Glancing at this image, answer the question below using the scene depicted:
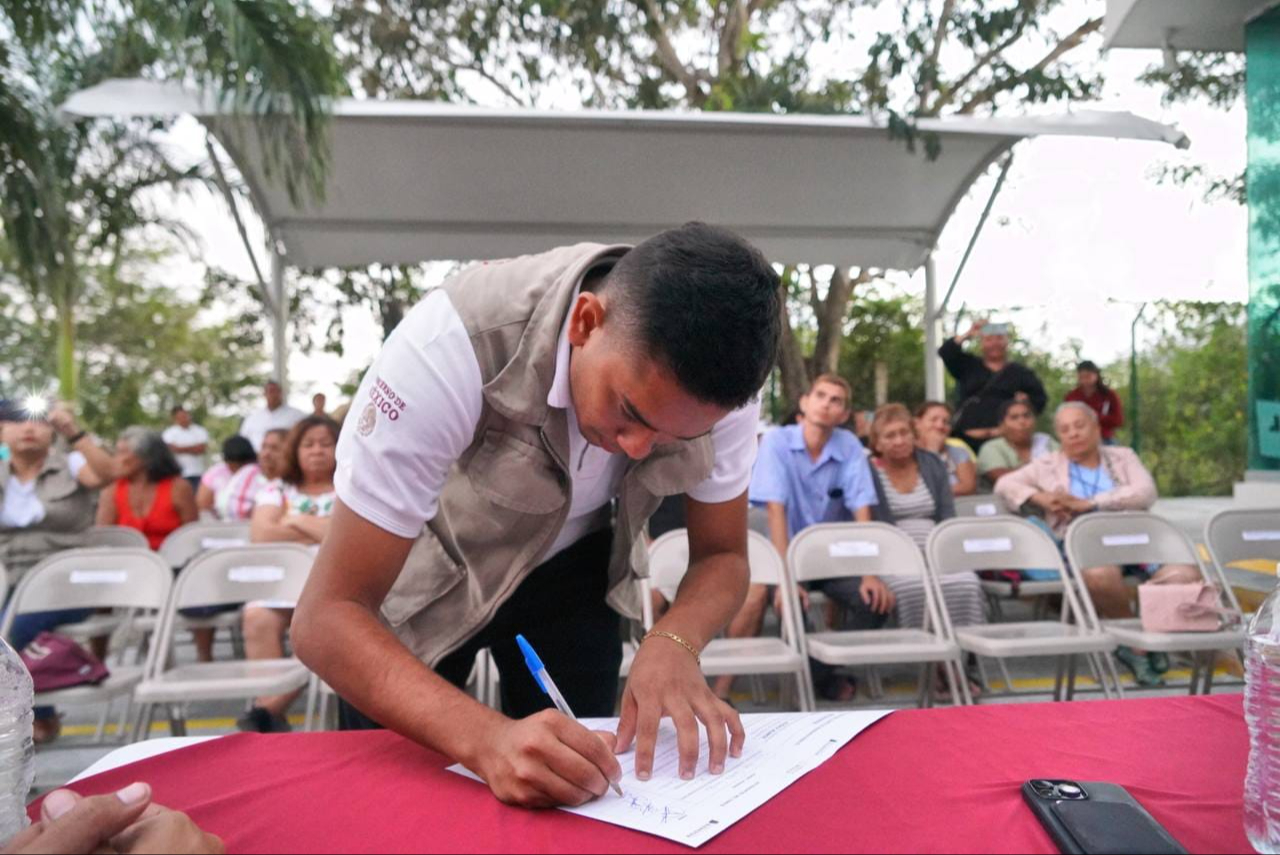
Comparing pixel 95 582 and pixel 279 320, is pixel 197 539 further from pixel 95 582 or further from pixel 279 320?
pixel 279 320

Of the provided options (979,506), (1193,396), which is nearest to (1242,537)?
(979,506)

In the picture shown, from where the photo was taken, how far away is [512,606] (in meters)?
1.70

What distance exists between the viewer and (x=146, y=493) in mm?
5312

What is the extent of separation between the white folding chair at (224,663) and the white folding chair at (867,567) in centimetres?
190

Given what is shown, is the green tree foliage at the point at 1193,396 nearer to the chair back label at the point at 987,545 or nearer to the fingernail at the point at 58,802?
the chair back label at the point at 987,545

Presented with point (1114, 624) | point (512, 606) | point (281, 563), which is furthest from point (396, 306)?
point (512, 606)

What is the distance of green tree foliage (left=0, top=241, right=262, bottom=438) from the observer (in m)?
21.8

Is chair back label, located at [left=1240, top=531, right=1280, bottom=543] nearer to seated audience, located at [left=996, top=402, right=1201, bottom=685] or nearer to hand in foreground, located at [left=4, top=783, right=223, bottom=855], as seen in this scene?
seated audience, located at [left=996, top=402, right=1201, bottom=685]

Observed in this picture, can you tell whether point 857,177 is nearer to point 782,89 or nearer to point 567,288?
point 782,89

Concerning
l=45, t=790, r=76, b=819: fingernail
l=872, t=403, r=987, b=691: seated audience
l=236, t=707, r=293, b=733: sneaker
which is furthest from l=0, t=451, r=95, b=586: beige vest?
l=45, t=790, r=76, b=819: fingernail

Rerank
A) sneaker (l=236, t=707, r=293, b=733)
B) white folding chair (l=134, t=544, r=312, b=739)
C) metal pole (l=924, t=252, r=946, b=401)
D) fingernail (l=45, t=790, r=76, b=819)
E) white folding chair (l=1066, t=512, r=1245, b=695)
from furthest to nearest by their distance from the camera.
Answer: metal pole (l=924, t=252, r=946, b=401) → white folding chair (l=1066, t=512, r=1245, b=695) → sneaker (l=236, t=707, r=293, b=733) → white folding chair (l=134, t=544, r=312, b=739) → fingernail (l=45, t=790, r=76, b=819)

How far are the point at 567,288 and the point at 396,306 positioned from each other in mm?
11444

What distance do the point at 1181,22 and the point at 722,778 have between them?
644 cm

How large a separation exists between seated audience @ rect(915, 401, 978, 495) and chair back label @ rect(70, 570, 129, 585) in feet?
14.3
